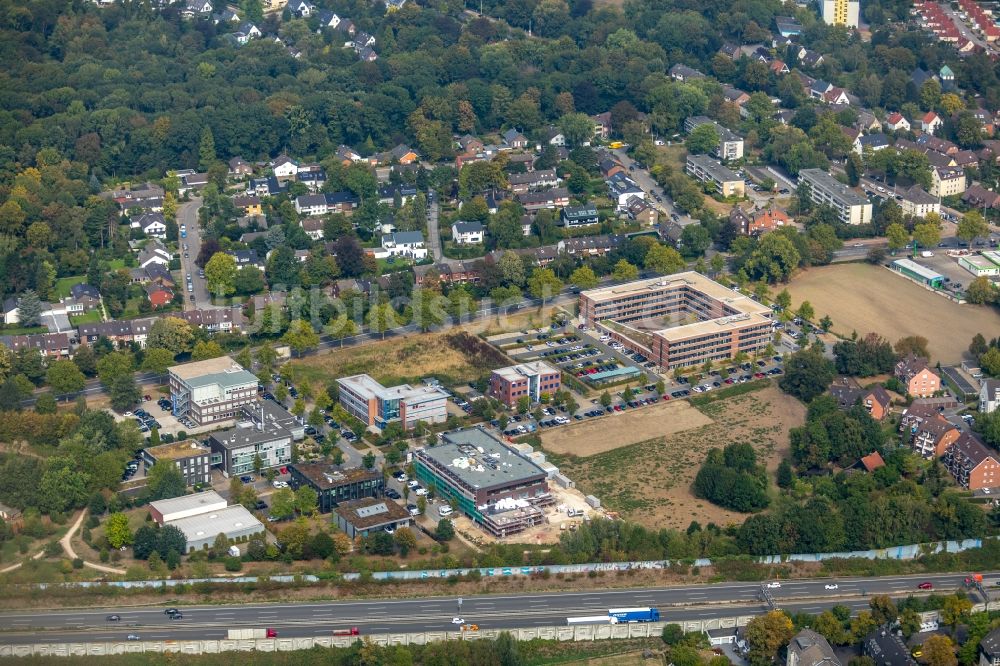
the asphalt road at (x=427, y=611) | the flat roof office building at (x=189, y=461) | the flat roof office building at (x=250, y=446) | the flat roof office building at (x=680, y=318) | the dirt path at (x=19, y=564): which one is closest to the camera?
the asphalt road at (x=427, y=611)

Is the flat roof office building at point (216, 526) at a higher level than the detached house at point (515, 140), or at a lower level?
lower

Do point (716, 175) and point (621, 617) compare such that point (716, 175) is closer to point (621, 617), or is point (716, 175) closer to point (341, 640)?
point (621, 617)

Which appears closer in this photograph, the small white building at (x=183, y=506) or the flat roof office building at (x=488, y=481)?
the small white building at (x=183, y=506)

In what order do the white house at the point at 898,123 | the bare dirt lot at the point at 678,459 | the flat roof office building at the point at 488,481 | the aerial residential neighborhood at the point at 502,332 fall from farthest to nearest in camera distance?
the white house at the point at 898,123 < the bare dirt lot at the point at 678,459 < the flat roof office building at the point at 488,481 < the aerial residential neighborhood at the point at 502,332

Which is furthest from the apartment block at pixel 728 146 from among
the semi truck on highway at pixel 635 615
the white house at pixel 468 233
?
the semi truck on highway at pixel 635 615

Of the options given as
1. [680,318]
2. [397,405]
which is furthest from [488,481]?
[680,318]

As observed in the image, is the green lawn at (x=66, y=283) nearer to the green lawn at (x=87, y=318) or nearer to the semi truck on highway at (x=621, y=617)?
the green lawn at (x=87, y=318)

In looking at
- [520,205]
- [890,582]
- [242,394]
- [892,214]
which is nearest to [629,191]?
[520,205]
